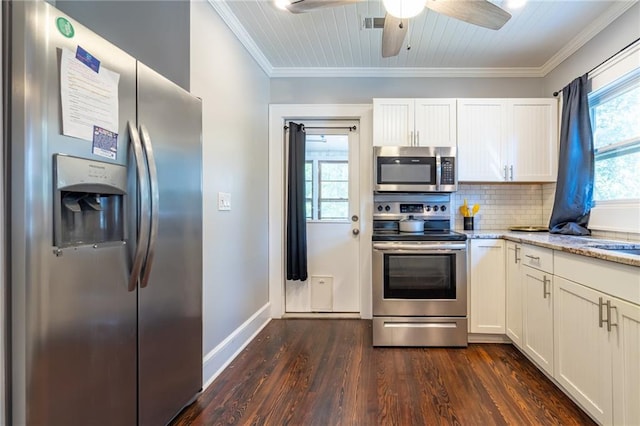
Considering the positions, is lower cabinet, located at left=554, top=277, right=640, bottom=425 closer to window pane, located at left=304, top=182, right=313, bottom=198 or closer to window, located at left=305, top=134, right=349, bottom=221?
window, located at left=305, top=134, right=349, bottom=221

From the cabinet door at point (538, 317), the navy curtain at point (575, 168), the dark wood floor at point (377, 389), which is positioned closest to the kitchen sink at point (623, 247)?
the cabinet door at point (538, 317)

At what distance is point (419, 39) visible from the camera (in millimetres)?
2773

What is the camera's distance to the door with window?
3525 millimetres

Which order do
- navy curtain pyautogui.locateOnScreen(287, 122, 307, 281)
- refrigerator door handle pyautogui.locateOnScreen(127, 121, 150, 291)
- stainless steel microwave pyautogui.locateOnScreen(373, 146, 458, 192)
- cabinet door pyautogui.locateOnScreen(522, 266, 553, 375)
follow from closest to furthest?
refrigerator door handle pyautogui.locateOnScreen(127, 121, 150, 291) → cabinet door pyautogui.locateOnScreen(522, 266, 553, 375) → stainless steel microwave pyautogui.locateOnScreen(373, 146, 458, 192) → navy curtain pyautogui.locateOnScreen(287, 122, 307, 281)

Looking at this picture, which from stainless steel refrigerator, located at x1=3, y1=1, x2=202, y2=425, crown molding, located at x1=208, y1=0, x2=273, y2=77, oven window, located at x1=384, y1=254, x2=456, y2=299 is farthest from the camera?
oven window, located at x1=384, y1=254, x2=456, y2=299

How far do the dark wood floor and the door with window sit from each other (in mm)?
740

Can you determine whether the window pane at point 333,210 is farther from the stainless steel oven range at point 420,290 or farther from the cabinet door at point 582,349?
the cabinet door at point 582,349

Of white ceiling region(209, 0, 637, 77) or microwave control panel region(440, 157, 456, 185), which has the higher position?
white ceiling region(209, 0, 637, 77)

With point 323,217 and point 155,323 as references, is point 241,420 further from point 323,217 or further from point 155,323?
point 323,217

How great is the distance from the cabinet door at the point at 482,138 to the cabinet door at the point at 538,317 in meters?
1.07

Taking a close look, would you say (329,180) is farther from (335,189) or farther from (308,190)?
(308,190)

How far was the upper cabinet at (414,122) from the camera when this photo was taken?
122 inches

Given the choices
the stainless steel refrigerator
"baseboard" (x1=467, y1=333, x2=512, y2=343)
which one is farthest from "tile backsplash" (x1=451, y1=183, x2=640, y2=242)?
the stainless steel refrigerator

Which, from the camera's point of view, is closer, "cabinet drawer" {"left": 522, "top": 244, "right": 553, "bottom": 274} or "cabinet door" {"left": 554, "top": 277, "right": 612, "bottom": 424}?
"cabinet door" {"left": 554, "top": 277, "right": 612, "bottom": 424}
